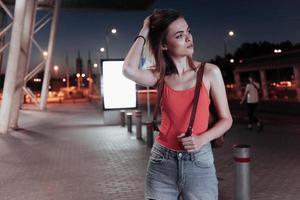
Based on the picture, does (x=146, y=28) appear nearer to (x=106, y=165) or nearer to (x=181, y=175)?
(x=181, y=175)

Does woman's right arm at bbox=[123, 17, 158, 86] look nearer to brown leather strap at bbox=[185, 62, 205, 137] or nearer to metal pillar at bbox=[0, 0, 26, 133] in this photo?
brown leather strap at bbox=[185, 62, 205, 137]

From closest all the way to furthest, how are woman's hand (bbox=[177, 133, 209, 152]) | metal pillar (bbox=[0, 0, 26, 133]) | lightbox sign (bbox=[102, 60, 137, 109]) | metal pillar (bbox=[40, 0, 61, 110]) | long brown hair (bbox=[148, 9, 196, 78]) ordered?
woman's hand (bbox=[177, 133, 209, 152]) < long brown hair (bbox=[148, 9, 196, 78]) < metal pillar (bbox=[0, 0, 26, 133]) < lightbox sign (bbox=[102, 60, 137, 109]) < metal pillar (bbox=[40, 0, 61, 110])

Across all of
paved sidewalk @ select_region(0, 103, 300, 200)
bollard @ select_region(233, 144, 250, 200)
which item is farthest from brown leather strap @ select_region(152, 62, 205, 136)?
paved sidewalk @ select_region(0, 103, 300, 200)

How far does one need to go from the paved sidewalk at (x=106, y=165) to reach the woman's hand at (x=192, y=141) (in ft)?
15.0

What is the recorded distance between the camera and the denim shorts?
8.59 ft

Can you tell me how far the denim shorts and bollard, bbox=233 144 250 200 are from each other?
3059mm

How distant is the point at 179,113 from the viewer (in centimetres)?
260

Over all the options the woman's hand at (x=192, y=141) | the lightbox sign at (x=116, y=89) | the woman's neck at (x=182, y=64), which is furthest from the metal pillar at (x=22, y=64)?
the woman's hand at (x=192, y=141)

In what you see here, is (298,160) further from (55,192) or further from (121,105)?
(121,105)

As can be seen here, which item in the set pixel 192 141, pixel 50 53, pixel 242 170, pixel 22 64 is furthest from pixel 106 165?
pixel 50 53

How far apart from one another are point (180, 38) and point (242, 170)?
135 inches

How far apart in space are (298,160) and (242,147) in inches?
185

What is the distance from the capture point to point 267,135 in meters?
14.4

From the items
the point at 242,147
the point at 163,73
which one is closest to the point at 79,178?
the point at 242,147
